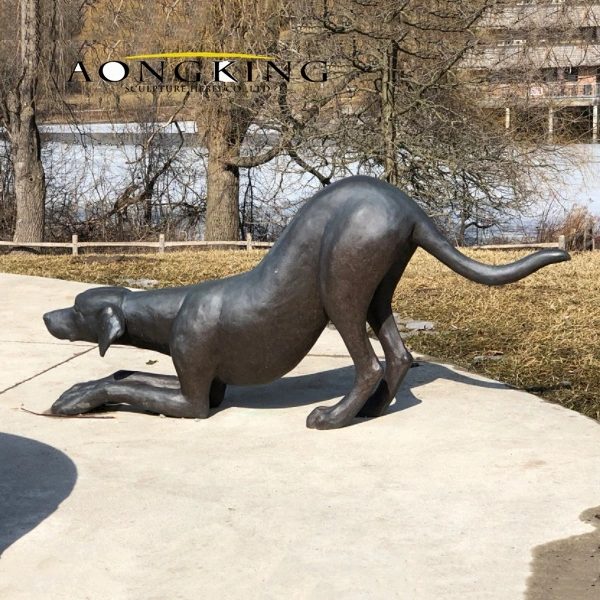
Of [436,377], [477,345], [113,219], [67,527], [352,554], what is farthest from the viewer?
[113,219]

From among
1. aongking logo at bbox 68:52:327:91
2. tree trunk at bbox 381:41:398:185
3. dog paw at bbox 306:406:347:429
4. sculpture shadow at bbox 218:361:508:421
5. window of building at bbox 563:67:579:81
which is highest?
aongking logo at bbox 68:52:327:91

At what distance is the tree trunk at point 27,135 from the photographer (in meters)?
15.7

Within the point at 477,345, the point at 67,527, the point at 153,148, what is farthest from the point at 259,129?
the point at 67,527

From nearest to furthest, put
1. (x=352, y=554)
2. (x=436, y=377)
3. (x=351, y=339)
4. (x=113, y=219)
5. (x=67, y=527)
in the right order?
(x=352, y=554), (x=67, y=527), (x=351, y=339), (x=436, y=377), (x=113, y=219)

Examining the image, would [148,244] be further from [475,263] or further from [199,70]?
[475,263]

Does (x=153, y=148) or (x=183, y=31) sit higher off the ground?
(x=183, y=31)

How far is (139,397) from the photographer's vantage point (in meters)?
5.45

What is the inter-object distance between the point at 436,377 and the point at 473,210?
1118 cm

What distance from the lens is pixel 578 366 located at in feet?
21.1

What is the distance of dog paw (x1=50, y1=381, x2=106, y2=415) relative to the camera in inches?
217

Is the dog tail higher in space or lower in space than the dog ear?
higher

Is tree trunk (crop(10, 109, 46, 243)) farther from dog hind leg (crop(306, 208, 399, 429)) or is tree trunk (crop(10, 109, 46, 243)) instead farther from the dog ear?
dog hind leg (crop(306, 208, 399, 429))

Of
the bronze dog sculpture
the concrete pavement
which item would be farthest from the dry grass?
the bronze dog sculpture

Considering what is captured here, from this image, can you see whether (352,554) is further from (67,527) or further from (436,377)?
(436,377)
